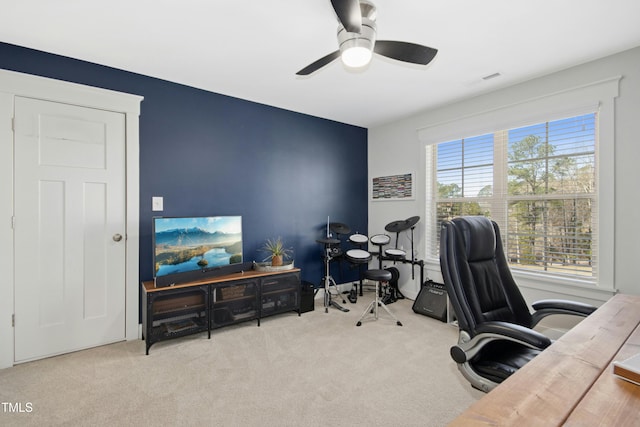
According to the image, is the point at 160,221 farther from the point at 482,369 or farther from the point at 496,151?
the point at 496,151

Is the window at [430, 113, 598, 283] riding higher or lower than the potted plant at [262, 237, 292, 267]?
higher

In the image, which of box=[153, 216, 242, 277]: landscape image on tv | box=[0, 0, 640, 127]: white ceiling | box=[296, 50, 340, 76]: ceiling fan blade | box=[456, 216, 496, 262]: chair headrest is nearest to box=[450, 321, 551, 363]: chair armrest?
box=[456, 216, 496, 262]: chair headrest

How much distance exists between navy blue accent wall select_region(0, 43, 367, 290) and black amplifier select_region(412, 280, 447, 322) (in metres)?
1.28

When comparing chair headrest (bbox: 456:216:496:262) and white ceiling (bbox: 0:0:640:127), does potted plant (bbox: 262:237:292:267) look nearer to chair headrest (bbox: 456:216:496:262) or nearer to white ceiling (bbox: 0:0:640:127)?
white ceiling (bbox: 0:0:640:127)

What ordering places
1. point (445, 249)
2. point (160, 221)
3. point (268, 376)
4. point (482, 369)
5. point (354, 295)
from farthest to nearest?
1. point (354, 295)
2. point (160, 221)
3. point (268, 376)
4. point (445, 249)
5. point (482, 369)

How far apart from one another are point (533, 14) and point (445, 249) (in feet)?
5.85

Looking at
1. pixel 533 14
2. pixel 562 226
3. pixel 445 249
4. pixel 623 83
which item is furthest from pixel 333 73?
pixel 562 226

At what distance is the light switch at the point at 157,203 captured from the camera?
3051 mm

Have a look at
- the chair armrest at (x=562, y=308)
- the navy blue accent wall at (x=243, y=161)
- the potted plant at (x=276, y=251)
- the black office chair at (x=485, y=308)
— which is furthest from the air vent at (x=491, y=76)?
the potted plant at (x=276, y=251)

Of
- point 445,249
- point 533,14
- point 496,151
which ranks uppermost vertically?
point 533,14

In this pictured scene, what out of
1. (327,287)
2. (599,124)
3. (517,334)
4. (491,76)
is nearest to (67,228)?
(327,287)

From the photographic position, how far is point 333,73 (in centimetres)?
293

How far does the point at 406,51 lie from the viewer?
1.93 metres

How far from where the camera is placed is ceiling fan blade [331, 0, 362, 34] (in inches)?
59.5
